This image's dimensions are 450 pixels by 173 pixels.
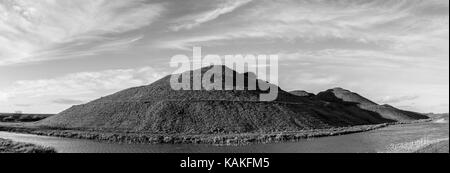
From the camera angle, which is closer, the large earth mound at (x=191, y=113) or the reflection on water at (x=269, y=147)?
the reflection on water at (x=269, y=147)

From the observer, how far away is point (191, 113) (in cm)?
11362

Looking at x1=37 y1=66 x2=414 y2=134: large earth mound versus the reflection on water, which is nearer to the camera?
the reflection on water

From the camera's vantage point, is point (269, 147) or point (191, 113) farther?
point (191, 113)

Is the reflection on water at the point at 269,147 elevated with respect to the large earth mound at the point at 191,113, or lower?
lower

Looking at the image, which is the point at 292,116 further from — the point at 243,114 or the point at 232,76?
the point at 232,76

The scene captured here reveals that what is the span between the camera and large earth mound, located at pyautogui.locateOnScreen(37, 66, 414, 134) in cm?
10412

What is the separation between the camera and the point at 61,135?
91.0 meters

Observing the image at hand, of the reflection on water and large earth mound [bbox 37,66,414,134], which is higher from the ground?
large earth mound [bbox 37,66,414,134]

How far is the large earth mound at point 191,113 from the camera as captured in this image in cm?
10412

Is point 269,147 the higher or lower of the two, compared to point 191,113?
lower
